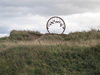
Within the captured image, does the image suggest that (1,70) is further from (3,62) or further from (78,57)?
(78,57)

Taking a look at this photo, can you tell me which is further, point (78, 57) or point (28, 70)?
point (78, 57)

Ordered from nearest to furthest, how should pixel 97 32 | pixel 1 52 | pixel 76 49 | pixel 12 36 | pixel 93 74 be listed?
pixel 93 74
pixel 76 49
pixel 1 52
pixel 97 32
pixel 12 36

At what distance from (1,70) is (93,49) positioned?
13.1ft

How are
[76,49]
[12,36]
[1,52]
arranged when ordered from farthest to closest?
[12,36]
[1,52]
[76,49]

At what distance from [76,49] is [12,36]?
961 centimetres

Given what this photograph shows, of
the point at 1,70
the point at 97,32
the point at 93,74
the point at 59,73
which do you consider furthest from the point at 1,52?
the point at 97,32

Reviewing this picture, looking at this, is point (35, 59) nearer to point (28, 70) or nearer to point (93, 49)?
point (28, 70)

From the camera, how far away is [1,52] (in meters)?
13.3

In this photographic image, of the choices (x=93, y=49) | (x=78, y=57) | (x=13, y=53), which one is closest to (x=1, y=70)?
(x=13, y=53)

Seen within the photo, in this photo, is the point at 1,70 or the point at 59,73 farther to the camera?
the point at 1,70

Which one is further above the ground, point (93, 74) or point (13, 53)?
point (13, 53)

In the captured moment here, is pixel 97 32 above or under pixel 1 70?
above

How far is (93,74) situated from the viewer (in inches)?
412

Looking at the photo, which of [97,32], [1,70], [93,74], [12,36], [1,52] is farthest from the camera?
[12,36]
